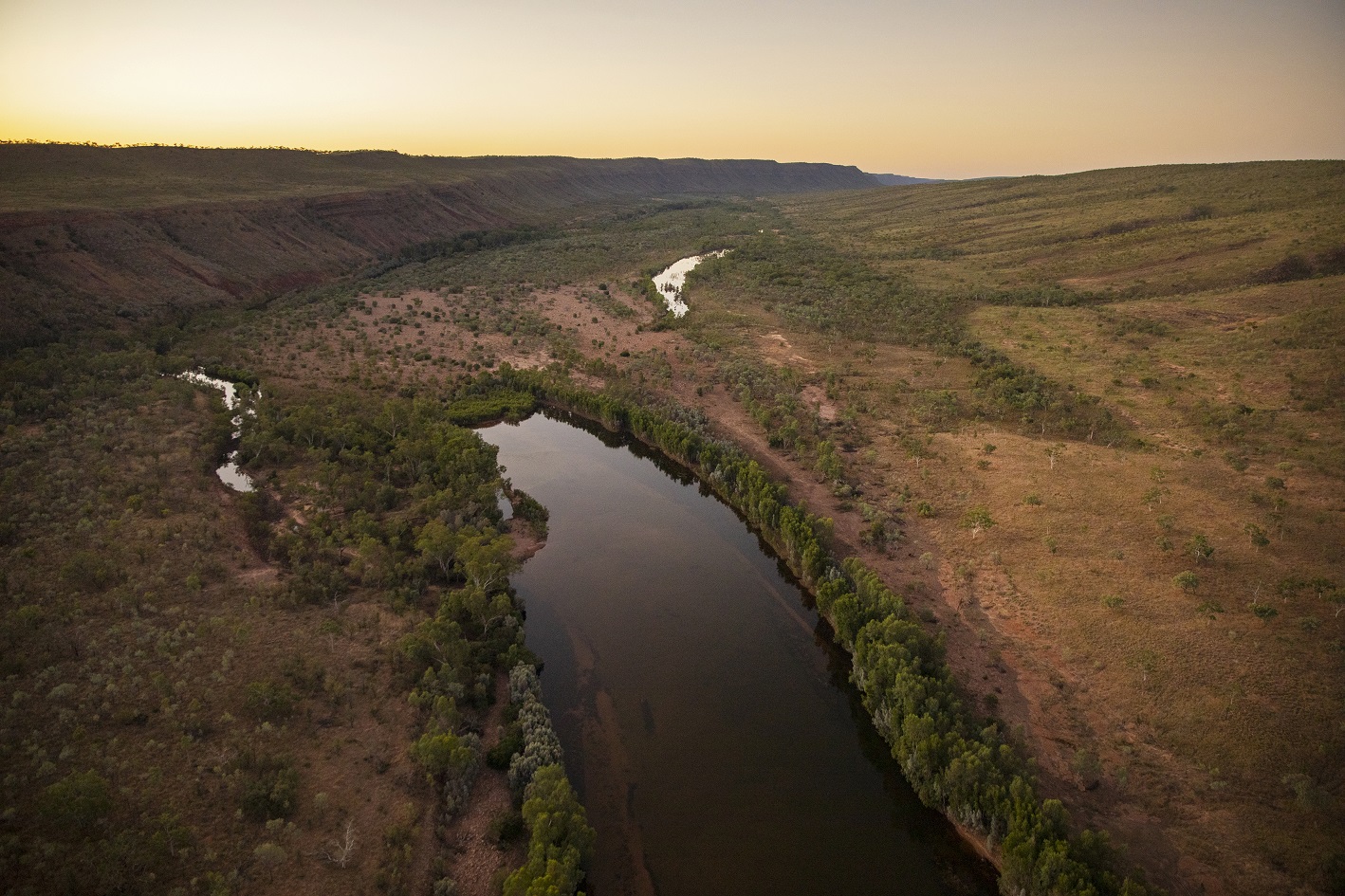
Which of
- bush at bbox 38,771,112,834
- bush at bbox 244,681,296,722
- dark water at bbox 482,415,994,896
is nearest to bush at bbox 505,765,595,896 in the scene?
dark water at bbox 482,415,994,896

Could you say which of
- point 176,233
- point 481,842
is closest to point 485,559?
point 481,842

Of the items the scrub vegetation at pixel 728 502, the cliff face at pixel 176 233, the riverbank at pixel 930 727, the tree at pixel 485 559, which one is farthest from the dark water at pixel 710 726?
the cliff face at pixel 176 233

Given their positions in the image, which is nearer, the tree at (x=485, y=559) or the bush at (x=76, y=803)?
the bush at (x=76, y=803)

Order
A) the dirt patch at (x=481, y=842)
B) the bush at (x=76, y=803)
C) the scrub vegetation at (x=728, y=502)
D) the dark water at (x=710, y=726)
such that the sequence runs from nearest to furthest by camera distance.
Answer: the bush at (x=76, y=803)
the dirt patch at (x=481, y=842)
the scrub vegetation at (x=728, y=502)
the dark water at (x=710, y=726)

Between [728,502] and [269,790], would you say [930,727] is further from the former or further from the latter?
[728,502]

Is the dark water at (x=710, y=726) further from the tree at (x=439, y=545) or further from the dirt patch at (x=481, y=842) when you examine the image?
the tree at (x=439, y=545)

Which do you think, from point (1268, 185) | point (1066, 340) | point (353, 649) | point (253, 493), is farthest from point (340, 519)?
point (1268, 185)
